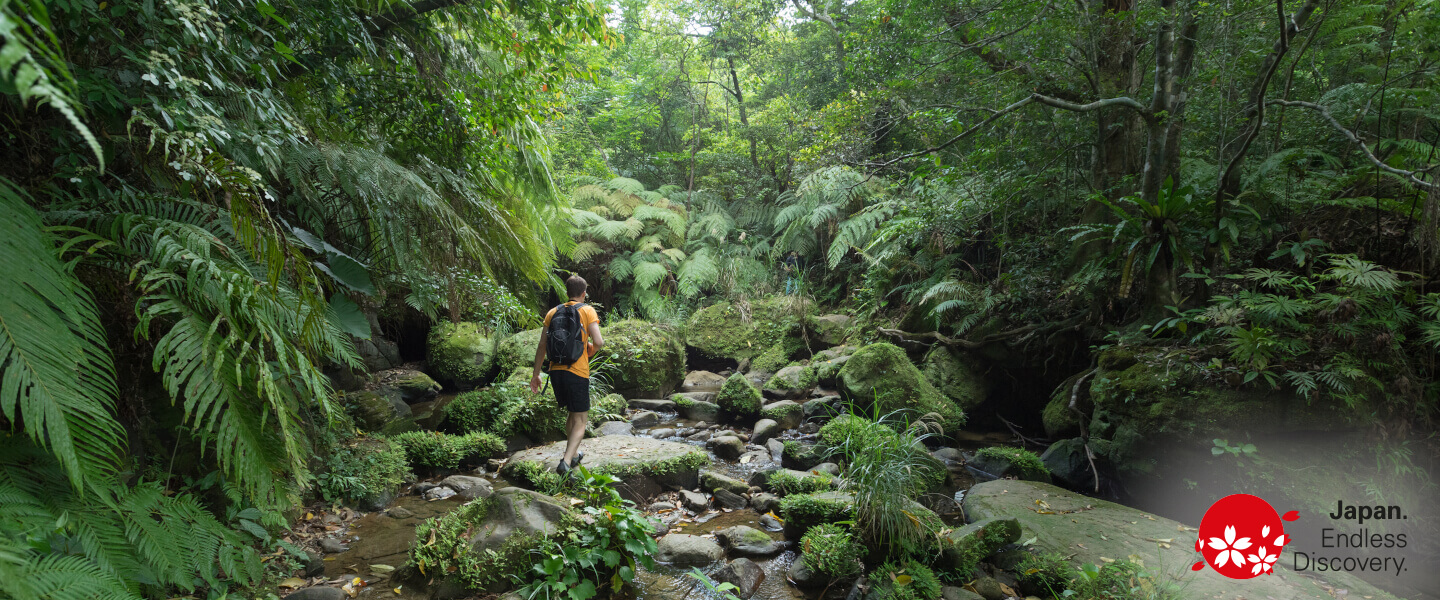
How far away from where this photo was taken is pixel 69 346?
1592mm

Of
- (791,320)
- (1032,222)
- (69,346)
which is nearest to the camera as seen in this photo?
(69,346)

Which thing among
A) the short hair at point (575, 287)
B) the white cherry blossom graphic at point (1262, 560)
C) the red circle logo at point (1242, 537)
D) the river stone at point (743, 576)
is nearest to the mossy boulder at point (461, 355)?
the short hair at point (575, 287)

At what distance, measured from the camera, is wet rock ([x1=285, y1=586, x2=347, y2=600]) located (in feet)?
8.06

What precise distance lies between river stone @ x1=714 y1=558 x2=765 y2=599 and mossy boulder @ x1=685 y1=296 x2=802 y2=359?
5406 millimetres

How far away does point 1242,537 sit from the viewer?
2.95 meters

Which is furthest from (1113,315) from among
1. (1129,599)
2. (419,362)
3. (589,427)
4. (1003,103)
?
(419,362)

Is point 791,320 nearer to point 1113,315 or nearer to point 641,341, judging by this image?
point 641,341

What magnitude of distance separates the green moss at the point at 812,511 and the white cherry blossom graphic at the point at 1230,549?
69.6 inches

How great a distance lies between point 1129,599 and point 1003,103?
444cm

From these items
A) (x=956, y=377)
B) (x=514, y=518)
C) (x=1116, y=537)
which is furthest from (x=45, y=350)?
(x=956, y=377)

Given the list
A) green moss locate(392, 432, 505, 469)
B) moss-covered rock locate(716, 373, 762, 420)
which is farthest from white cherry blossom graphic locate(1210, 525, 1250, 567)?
green moss locate(392, 432, 505, 469)

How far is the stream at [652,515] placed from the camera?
9.25ft

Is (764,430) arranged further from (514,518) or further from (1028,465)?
(514,518)

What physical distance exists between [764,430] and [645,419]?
4.28 feet
